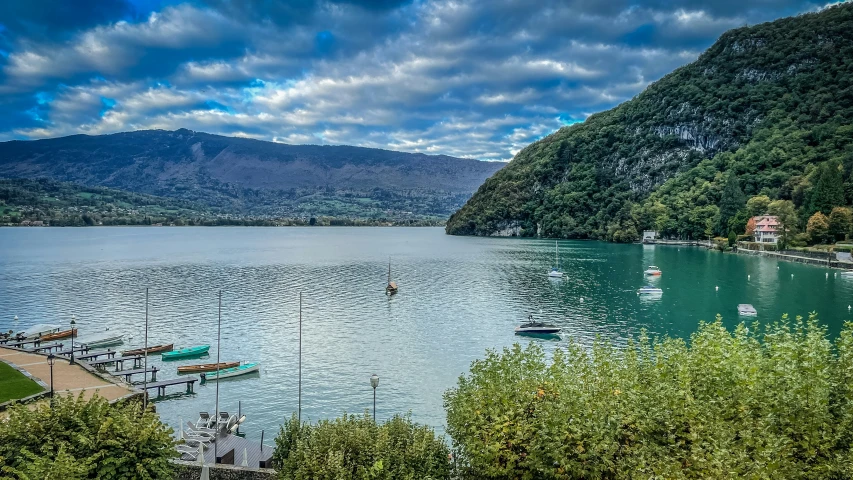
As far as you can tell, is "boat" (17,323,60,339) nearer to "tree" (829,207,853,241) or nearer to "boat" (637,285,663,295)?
"boat" (637,285,663,295)

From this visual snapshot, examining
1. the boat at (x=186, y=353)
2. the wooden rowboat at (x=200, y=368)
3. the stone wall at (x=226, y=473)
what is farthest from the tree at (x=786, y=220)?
the stone wall at (x=226, y=473)

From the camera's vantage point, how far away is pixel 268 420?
3591 cm

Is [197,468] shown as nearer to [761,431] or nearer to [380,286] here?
[761,431]

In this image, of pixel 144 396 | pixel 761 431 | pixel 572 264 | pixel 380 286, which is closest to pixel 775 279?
pixel 572 264

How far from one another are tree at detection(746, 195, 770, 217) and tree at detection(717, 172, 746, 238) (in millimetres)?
4845

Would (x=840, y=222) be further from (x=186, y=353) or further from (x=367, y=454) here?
(x=367, y=454)

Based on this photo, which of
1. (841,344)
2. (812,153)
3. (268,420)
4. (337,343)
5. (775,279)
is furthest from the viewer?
(812,153)

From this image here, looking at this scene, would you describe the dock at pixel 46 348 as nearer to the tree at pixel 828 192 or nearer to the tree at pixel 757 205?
the tree at pixel 828 192

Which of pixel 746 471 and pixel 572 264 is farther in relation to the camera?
pixel 572 264

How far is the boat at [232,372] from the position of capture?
44347 mm

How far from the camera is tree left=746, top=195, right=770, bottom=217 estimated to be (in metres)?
162

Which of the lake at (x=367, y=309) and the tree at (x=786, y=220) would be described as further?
the tree at (x=786, y=220)

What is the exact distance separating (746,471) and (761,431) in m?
2.75

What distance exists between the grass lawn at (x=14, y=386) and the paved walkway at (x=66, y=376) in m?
0.97
